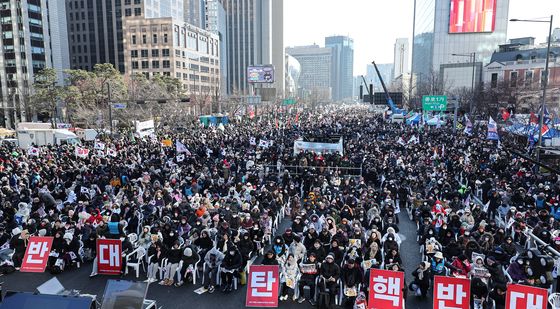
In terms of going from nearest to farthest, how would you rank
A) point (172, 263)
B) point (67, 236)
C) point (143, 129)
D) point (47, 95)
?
point (172, 263), point (67, 236), point (143, 129), point (47, 95)

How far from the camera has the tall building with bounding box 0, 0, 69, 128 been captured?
225 feet

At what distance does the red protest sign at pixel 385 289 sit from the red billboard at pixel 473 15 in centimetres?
9918

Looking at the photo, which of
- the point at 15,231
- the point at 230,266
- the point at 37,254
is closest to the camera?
the point at 230,266

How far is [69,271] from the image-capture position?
449 inches

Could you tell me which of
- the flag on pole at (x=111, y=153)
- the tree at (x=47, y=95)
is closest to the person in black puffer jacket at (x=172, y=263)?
the flag on pole at (x=111, y=153)

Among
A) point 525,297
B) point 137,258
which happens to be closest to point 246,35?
point 137,258

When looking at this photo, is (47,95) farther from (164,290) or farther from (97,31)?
(97,31)

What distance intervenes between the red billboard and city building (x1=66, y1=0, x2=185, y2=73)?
73.1 m

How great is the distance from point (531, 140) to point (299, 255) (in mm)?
21526

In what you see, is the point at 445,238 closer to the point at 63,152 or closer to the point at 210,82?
the point at 63,152

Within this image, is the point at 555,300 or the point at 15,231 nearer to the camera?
the point at 555,300

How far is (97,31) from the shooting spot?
366 feet

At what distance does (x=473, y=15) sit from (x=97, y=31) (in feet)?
307

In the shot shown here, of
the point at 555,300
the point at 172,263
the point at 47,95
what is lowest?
the point at 172,263
